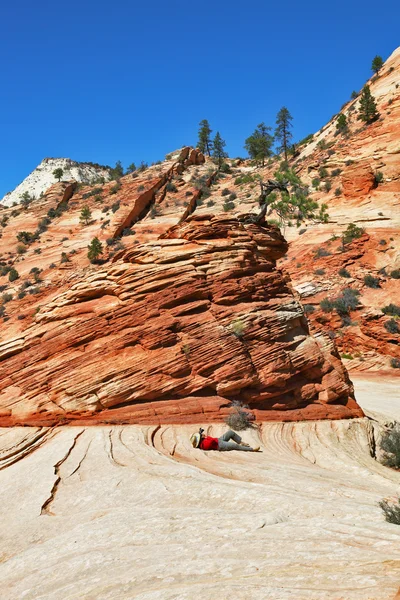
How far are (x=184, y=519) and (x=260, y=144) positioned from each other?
72.5 meters

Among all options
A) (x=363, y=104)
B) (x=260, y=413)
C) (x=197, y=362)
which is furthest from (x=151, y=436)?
(x=363, y=104)

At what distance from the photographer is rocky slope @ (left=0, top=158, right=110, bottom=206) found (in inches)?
3632

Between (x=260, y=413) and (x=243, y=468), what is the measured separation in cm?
421

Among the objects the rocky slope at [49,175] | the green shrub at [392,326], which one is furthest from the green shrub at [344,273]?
the rocky slope at [49,175]

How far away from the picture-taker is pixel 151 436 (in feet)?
32.6

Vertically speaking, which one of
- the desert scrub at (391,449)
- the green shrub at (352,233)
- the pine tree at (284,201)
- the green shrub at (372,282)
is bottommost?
the desert scrub at (391,449)

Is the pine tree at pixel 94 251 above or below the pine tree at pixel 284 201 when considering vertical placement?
above

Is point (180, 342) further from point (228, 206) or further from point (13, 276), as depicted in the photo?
point (228, 206)

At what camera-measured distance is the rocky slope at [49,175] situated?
92.2 meters

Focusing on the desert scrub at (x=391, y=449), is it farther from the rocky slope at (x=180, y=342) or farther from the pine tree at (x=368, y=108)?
the pine tree at (x=368, y=108)

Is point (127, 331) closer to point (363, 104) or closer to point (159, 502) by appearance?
point (159, 502)

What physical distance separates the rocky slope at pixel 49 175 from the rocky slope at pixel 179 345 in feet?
276

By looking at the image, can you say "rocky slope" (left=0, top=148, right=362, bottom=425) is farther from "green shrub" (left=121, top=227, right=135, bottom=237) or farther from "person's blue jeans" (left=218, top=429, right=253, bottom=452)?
"green shrub" (left=121, top=227, right=135, bottom=237)

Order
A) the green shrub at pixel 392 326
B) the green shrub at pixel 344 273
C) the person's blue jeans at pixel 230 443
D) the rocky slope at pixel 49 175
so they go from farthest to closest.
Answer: the rocky slope at pixel 49 175
the green shrub at pixel 344 273
the green shrub at pixel 392 326
the person's blue jeans at pixel 230 443
